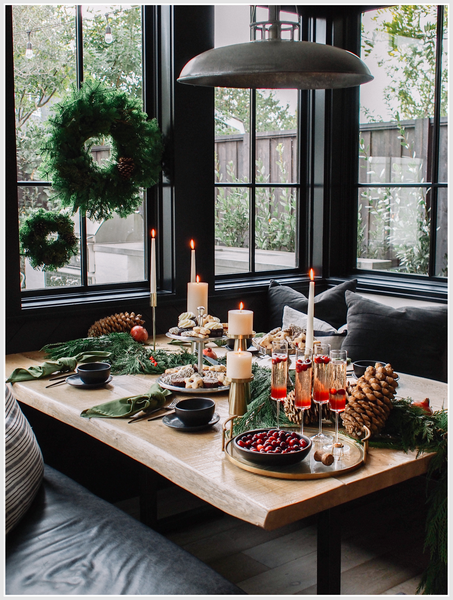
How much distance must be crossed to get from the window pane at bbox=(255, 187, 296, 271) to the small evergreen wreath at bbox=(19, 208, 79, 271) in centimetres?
127

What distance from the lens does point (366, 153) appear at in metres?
3.92

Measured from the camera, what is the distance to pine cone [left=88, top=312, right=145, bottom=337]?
2916mm

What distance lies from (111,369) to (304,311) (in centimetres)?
137

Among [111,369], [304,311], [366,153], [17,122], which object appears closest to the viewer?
[111,369]

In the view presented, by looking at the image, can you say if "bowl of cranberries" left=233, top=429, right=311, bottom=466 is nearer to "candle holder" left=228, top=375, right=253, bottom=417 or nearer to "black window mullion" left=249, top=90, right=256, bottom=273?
"candle holder" left=228, top=375, right=253, bottom=417

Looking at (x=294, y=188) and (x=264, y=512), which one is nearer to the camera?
(x=264, y=512)

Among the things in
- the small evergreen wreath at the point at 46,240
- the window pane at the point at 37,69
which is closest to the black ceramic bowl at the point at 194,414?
the small evergreen wreath at the point at 46,240

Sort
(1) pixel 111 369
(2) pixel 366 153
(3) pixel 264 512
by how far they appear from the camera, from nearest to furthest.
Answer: (3) pixel 264 512 < (1) pixel 111 369 < (2) pixel 366 153

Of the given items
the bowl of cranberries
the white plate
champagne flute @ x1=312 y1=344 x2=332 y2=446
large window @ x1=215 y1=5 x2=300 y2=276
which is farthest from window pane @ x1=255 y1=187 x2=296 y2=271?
the bowl of cranberries

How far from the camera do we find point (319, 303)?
3490 millimetres

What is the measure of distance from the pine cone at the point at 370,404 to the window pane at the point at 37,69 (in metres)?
1.85

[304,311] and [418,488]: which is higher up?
[304,311]

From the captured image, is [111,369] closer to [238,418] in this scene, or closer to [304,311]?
[238,418]

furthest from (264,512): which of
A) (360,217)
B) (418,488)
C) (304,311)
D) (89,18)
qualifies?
(360,217)
